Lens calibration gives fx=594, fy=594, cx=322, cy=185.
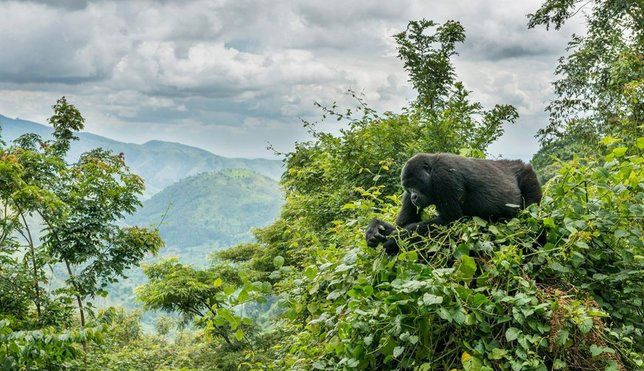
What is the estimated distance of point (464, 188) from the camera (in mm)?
4555

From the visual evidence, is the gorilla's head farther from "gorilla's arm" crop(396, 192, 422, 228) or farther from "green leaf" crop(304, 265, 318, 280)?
"green leaf" crop(304, 265, 318, 280)

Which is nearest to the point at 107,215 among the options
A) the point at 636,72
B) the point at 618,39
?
the point at 636,72

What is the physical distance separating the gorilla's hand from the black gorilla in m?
0.41

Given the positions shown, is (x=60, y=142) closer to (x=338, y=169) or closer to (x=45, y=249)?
(x=45, y=249)

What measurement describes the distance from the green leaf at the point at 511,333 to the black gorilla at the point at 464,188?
3.72 feet

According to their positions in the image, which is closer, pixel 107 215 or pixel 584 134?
pixel 107 215

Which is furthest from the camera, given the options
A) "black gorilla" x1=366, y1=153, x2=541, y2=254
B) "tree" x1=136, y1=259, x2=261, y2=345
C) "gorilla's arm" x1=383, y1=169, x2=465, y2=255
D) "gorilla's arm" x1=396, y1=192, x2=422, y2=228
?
"tree" x1=136, y1=259, x2=261, y2=345

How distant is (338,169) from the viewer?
36.0 ft

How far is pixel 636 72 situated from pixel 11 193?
45.2 feet

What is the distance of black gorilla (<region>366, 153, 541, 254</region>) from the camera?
4.30 m

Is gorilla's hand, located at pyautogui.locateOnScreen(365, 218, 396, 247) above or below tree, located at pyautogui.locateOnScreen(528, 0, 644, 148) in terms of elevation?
below

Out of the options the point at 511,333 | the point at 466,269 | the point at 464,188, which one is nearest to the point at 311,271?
the point at 466,269

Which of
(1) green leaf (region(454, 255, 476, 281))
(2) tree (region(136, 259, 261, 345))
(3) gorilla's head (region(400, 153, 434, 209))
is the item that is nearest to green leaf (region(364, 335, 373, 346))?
(1) green leaf (region(454, 255, 476, 281))

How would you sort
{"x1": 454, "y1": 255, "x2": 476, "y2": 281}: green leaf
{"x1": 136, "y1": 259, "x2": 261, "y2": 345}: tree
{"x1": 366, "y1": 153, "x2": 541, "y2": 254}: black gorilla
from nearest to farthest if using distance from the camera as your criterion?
{"x1": 454, "y1": 255, "x2": 476, "y2": 281}: green leaf, {"x1": 366, "y1": 153, "x2": 541, "y2": 254}: black gorilla, {"x1": 136, "y1": 259, "x2": 261, "y2": 345}: tree
